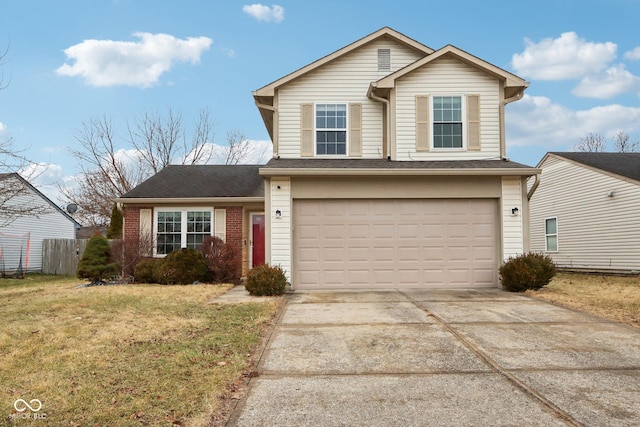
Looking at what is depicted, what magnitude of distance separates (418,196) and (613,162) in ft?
35.8

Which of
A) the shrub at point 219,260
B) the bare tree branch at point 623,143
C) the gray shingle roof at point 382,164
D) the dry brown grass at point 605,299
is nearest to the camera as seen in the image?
the dry brown grass at point 605,299

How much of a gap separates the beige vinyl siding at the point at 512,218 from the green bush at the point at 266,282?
548 cm

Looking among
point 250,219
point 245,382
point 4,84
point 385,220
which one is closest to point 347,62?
point 385,220

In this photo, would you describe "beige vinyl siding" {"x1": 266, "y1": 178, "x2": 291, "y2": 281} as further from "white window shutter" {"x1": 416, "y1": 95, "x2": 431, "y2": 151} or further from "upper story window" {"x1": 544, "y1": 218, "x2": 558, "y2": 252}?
"upper story window" {"x1": 544, "y1": 218, "x2": 558, "y2": 252}

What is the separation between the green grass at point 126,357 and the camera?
11.9 ft

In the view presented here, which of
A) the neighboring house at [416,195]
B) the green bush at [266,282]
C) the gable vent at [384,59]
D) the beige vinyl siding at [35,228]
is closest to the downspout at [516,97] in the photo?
the neighboring house at [416,195]

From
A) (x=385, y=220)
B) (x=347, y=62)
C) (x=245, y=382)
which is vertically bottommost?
(x=245, y=382)

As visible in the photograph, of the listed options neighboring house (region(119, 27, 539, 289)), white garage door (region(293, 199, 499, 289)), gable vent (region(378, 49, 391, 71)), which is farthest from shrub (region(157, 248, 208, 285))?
gable vent (region(378, 49, 391, 71))

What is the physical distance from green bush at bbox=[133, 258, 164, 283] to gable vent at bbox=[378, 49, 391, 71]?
8.44 m

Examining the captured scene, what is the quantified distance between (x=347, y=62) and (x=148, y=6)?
622 centimetres

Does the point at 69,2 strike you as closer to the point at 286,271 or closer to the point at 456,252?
the point at 286,271

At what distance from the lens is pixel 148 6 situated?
13.5m

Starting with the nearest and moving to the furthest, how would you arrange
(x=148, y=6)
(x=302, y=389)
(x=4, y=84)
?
(x=302, y=389)
(x=4, y=84)
(x=148, y=6)

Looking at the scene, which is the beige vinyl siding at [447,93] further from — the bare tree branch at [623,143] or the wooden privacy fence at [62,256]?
the bare tree branch at [623,143]
